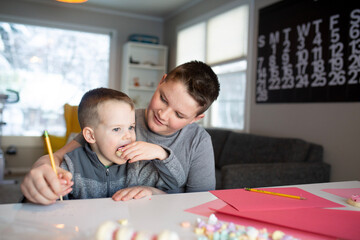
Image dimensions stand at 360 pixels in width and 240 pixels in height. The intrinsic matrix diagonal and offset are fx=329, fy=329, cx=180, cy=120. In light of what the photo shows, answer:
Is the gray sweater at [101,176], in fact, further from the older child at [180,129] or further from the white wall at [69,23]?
the white wall at [69,23]

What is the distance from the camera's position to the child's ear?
112 cm

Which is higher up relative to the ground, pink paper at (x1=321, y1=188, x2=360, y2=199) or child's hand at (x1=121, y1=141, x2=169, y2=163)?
child's hand at (x1=121, y1=141, x2=169, y2=163)

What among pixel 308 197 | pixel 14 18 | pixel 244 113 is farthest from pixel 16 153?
pixel 308 197

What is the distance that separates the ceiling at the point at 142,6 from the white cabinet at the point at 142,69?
65 centimetres

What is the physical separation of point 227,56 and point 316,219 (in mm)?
3960

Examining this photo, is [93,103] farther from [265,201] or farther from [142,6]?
[142,6]

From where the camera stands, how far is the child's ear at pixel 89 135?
1117mm

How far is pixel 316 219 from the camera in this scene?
76 cm

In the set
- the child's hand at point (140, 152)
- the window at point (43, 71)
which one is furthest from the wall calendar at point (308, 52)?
the window at point (43, 71)

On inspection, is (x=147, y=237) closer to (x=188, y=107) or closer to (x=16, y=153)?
(x=188, y=107)

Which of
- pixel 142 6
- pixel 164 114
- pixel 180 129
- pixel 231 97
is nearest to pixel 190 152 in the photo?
pixel 180 129

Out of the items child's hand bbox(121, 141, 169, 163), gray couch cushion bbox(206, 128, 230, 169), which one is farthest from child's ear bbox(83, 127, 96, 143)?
gray couch cushion bbox(206, 128, 230, 169)

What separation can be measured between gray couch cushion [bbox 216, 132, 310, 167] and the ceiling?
108 inches

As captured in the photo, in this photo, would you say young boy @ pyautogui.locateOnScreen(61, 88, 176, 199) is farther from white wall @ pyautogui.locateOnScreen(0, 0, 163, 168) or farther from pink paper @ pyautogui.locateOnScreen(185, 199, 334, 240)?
white wall @ pyautogui.locateOnScreen(0, 0, 163, 168)
